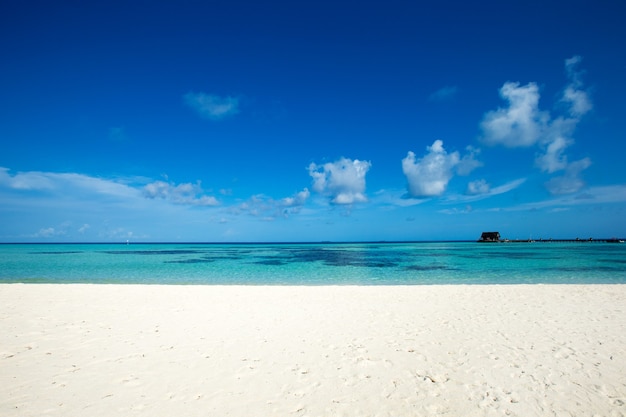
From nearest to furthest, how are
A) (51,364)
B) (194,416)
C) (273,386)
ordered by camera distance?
(194,416)
(273,386)
(51,364)

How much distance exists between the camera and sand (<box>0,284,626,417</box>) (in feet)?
16.8

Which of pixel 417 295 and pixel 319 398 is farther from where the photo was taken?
pixel 417 295

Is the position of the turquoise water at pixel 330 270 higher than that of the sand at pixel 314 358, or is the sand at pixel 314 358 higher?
the sand at pixel 314 358

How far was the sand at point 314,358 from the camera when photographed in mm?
5133

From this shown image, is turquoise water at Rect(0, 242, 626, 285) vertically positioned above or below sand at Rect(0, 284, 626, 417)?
below

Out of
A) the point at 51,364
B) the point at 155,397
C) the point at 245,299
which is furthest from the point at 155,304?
the point at 155,397

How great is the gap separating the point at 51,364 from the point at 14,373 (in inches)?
23.1

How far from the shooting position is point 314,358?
7.04 meters

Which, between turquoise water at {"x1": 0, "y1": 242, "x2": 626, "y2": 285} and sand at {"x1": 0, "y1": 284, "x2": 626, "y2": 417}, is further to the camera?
turquoise water at {"x1": 0, "y1": 242, "x2": 626, "y2": 285}

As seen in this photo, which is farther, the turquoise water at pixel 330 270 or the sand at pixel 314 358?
the turquoise water at pixel 330 270

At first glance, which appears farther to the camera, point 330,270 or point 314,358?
point 330,270

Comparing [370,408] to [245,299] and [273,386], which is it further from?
[245,299]

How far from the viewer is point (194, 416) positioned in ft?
15.7

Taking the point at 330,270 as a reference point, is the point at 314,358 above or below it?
above
